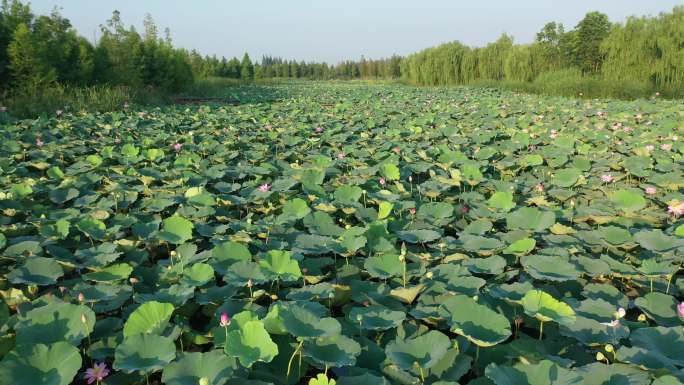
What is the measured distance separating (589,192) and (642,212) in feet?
1.73

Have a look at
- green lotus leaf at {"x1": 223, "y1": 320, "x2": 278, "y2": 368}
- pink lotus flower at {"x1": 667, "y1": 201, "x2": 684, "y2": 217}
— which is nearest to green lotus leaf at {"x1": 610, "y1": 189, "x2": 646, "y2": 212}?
pink lotus flower at {"x1": 667, "y1": 201, "x2": 684, "y2": 217}

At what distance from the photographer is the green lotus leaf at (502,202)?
7.82ft

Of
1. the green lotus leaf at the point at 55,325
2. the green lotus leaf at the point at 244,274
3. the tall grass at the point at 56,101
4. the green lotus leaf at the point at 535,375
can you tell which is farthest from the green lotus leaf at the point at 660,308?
the tall grass at the point at 56,101

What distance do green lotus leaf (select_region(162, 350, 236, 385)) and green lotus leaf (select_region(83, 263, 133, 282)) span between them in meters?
0.66

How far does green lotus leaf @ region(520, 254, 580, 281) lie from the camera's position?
1.52m

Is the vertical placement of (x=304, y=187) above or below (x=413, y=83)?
below

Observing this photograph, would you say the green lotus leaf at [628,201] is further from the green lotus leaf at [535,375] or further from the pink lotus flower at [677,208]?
the green lotus leaf at [535,375]

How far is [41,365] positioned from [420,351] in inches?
35.9

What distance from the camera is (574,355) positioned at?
1246 millimetres

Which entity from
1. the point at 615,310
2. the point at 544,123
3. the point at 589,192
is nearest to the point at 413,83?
the point at 544,123

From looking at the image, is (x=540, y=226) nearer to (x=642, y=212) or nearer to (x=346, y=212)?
(x=642, y=212)

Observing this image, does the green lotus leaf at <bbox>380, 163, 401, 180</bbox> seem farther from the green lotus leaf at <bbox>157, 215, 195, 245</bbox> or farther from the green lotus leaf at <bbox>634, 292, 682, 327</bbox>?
the green lotus leaf at <bbox>634, 292, 682, 327</bbox>

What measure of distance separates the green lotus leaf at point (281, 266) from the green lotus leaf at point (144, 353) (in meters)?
0.49

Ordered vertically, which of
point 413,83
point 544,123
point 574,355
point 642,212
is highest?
point 413,83
